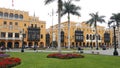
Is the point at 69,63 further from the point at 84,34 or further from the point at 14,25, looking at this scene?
the point at 84,34

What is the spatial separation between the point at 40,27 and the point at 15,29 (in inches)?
477

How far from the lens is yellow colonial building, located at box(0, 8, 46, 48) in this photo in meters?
83.8

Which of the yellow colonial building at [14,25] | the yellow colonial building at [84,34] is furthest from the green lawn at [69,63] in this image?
the yellow colonial building at [84,34]

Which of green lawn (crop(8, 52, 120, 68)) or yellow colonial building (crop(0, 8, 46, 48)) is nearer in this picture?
green lawn (crop(8, 52, 120, 68))

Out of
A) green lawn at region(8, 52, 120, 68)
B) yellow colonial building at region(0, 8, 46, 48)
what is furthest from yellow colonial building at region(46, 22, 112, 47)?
green lawn at region(8, 52, 120, 68)

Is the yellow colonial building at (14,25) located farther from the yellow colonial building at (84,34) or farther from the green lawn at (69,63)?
the green lawn at (69,63)

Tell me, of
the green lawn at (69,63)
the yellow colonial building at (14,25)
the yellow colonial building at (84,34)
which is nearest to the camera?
the green lawn at (69,63)

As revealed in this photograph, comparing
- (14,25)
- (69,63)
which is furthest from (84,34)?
(69,63)

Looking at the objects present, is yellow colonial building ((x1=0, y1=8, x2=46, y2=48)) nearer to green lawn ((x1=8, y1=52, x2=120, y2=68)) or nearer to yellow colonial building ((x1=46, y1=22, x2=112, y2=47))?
yellow colonial building ((x1=46, y1=22, x2=112, y2=47))

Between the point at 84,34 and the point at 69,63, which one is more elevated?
the point at 84,34

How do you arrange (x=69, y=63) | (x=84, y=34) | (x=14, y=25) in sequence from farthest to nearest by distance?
(x=84, y=34), (x=14, y=25), (x=69, y=63)

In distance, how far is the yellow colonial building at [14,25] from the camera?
83750mm

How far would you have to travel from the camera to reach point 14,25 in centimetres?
8712

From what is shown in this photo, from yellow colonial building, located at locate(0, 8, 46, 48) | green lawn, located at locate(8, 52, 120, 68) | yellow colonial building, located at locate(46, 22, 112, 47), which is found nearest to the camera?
green lawn, located at locate(8, 52, 120, 68)
